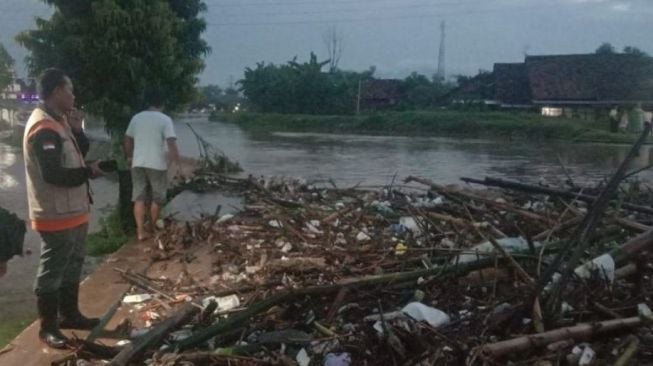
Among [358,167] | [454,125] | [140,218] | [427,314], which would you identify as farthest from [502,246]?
[454,125]

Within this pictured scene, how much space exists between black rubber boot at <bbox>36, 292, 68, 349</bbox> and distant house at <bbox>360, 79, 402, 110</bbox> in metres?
51.6

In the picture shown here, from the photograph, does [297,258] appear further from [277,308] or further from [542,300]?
[542,300]

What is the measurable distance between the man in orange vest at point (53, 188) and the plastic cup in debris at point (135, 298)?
75 centimetres

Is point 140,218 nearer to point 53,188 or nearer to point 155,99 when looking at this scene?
point 155,99

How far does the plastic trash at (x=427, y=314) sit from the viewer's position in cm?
361

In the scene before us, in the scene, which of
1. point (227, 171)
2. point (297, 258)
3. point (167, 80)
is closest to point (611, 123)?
point (227, 171)

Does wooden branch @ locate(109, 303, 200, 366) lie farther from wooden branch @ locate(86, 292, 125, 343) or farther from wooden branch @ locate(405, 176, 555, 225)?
wooden branch @ locate(405, 176, 555, 225)

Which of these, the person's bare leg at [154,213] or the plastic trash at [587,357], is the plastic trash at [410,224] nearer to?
the person's bare leg at [154,213]

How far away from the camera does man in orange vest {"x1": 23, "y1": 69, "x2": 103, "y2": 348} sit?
406 centimetres

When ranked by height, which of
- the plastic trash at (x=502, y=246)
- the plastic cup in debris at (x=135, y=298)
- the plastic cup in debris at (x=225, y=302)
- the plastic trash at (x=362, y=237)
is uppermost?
the plastic trash at (x=502, y=246)

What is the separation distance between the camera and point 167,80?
9.13 meters

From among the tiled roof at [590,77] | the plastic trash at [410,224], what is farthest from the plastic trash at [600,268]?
the tiled roof at [590,77]

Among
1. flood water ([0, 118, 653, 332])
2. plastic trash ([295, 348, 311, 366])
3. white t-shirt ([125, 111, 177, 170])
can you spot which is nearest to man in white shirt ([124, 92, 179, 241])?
white t-shirt ([125, 111, 177, 170])

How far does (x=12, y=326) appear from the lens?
5113 millimetres
